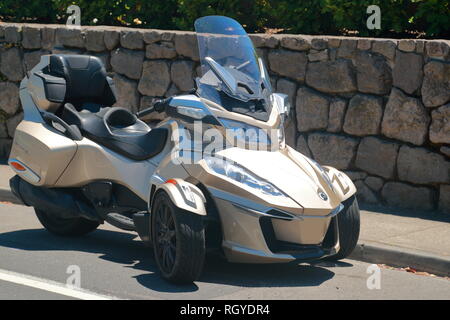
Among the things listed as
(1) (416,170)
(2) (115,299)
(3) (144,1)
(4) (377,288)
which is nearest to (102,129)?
(2) (115,299)

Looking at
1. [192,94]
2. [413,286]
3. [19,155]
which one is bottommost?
[413,286]

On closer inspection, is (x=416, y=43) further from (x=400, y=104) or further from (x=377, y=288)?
(x=377, y=288)

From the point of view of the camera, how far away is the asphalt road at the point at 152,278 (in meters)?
6.92

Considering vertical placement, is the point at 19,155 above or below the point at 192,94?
below

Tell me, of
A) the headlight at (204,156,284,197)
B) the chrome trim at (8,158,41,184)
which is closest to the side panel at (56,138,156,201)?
the chrome trim at (8,158,41,184)

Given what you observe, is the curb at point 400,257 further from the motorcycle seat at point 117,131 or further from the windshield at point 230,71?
the motorcycle seat at point 117,131

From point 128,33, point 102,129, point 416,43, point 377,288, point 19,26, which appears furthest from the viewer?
point 19,26

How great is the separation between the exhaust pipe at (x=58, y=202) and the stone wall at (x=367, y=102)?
125 inches

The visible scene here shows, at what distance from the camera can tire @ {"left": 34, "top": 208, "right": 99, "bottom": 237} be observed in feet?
29.2

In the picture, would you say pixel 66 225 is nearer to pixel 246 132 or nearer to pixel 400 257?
pixel 246 132

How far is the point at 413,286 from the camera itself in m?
7.29

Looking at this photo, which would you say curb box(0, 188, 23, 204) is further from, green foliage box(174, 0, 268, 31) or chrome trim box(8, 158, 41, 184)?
green foliage box(174, 0, 268, 31)
